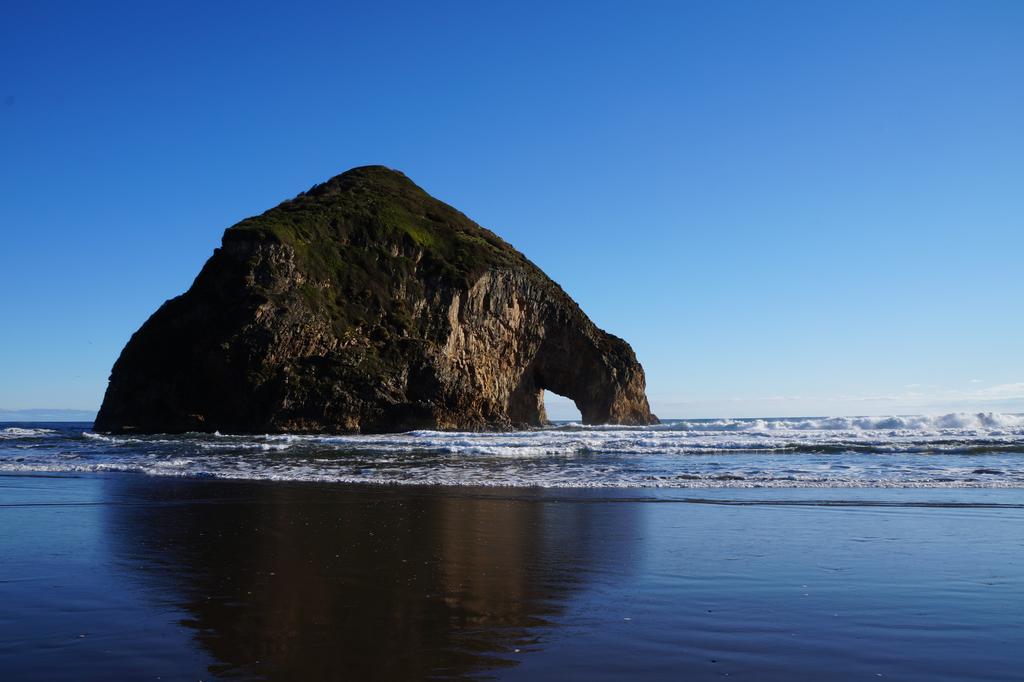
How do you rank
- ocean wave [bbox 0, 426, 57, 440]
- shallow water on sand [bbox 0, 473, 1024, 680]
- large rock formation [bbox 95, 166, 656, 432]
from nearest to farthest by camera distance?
1. shallow water on sand [bbox 0, 473, 1024, 680]
2. ocean wave [bbox 0, 426, 57, 440]
3. large rock formation [bbox 95, 166, 656, 432]

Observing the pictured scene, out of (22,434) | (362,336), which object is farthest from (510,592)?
(362,336)

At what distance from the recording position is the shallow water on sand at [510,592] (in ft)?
14.8

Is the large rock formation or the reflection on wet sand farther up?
the large rock formation

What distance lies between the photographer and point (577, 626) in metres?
5.32

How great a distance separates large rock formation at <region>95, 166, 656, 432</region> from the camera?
43.1m

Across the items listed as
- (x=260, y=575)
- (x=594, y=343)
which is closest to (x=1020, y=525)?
(x=260, y=575)

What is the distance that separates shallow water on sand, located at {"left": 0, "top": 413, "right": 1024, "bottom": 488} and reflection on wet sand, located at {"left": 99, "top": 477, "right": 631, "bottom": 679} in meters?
4.99

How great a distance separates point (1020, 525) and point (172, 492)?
13269 mm

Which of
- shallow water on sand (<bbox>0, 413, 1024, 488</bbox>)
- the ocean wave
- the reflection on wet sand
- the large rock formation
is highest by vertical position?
the large rock formation

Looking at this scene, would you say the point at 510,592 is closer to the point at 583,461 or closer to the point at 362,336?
the point at 583,461

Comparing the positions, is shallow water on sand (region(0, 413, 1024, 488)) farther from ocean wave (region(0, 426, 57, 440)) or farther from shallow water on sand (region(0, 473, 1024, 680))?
shallow water on sand (region(0, 473, 1024, 680))

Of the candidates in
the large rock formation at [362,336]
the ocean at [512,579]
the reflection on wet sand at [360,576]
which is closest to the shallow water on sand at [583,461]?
the ocean at [512,579]

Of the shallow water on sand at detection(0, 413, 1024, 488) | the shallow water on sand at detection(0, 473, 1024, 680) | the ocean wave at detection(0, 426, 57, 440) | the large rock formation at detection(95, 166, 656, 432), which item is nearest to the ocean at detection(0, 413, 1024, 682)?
the shallow water on sand at detection(0, 473, 1024, 680)

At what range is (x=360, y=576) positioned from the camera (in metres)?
6.99
